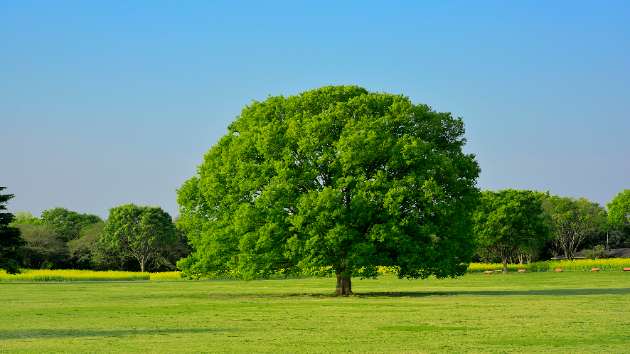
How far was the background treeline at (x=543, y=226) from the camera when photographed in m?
100

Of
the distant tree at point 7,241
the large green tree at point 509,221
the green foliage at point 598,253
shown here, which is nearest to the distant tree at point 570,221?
the green foliage at point 598,253

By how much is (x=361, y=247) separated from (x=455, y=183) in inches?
320

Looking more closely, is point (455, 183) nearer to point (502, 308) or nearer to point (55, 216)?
point (502, 308)

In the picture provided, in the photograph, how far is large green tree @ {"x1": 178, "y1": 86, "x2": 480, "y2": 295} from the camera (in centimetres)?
3734

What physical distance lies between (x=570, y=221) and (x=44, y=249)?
10330 cm

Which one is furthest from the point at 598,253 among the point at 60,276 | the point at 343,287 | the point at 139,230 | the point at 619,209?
the point at 343,287

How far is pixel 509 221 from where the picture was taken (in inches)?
3952

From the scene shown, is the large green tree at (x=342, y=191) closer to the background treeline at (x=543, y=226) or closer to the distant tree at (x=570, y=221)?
the background treeline at (x=543, y=226)

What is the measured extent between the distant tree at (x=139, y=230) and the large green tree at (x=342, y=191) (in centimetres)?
7302

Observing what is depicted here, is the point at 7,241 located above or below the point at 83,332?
above

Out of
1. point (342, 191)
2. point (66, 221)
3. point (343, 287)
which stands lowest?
point (343, 287)

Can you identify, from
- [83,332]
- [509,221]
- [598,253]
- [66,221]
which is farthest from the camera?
[66,221]

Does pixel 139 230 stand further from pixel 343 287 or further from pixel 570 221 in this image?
pixel 570 221

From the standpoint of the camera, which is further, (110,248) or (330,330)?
(110,248)
